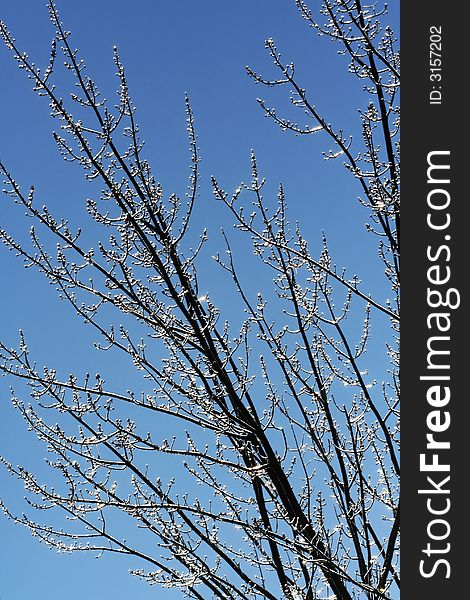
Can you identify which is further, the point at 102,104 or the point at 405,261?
the point at 102,104

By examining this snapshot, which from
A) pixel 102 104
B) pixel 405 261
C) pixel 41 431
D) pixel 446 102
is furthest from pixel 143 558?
pixel 446 102

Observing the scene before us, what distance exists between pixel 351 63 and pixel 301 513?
2439 millimetres

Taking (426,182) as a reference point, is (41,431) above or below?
below

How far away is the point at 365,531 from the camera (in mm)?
3857

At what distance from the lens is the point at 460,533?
2.99 metres

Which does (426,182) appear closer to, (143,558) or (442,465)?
(442,465)

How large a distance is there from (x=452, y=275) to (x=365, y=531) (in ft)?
5.18

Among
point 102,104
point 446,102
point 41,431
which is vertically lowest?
point 41,431

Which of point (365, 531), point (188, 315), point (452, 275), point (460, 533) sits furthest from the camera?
point (365, 531)

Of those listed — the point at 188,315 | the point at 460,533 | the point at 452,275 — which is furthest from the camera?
the point at 188,315

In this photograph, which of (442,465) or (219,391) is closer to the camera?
(442,465)

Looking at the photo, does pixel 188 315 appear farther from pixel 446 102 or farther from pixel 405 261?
pixel 446 102

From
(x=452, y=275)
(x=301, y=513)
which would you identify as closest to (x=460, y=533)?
(x=301, y=513)

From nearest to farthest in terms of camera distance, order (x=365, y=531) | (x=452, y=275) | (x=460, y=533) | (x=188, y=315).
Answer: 1. (x=460, y=533)
2. (x=452, y=275)
3. (x=188, y=315)
4. (x=365, y=531)
